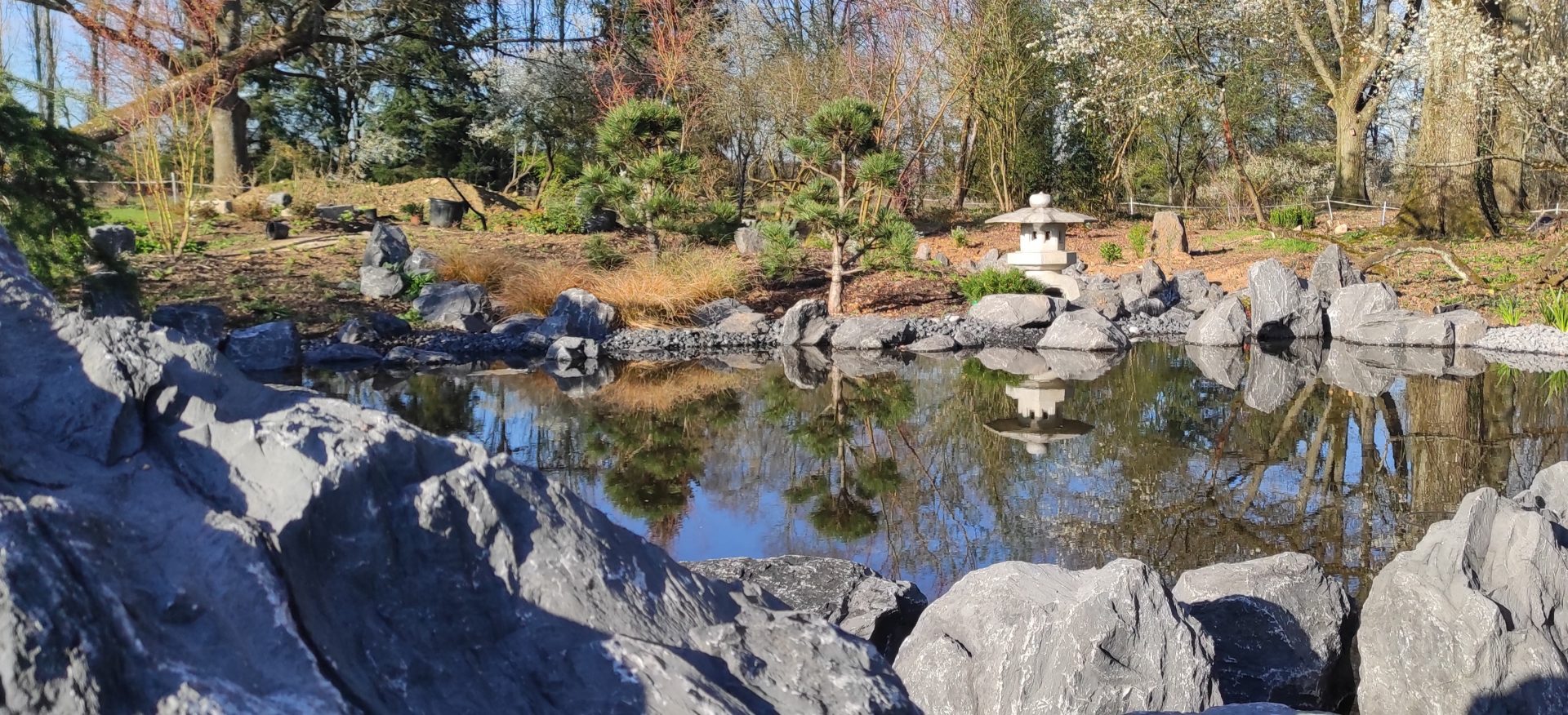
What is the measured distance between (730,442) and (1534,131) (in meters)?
12.7

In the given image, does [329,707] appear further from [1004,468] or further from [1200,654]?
[1004,468]

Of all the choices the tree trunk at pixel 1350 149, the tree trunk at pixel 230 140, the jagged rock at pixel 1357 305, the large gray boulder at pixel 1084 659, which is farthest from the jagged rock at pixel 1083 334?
the tree trunk at pixel 230 140

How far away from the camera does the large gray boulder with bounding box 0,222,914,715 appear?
4.08ft

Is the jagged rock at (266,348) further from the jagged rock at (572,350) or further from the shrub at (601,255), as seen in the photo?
the shrub at (601,255)

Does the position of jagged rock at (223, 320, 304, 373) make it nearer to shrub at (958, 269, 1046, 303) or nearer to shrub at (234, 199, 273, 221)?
shrub at (234, 199, 273, 221)

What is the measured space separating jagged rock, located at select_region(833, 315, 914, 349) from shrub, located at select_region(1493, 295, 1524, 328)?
573 cm

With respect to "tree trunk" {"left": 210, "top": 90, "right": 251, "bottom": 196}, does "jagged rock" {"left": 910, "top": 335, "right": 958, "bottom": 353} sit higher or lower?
lower

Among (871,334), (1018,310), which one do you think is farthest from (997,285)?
(871,334)

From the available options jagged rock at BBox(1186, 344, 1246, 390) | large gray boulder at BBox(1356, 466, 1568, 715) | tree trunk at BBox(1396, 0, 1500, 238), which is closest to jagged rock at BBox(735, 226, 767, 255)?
jagged rock at BBox(1186, 344, 1246, 390)

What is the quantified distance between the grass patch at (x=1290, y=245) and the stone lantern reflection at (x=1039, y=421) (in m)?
8.57

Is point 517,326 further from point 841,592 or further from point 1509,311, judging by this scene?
point 1509,311

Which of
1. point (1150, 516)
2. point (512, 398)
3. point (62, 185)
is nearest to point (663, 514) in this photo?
point (1150, 516)

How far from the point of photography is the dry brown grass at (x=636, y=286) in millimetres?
12438

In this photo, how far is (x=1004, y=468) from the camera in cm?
614
